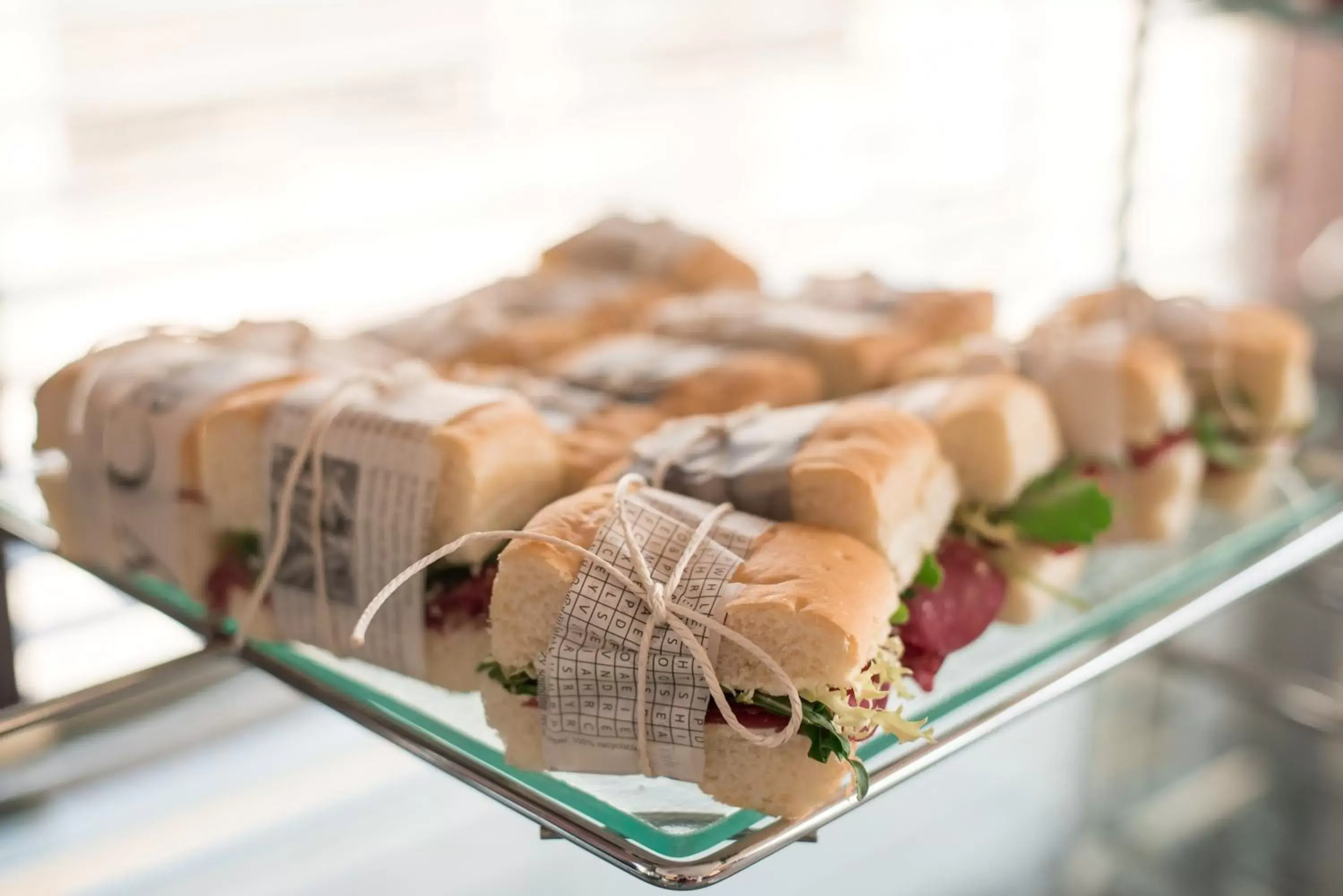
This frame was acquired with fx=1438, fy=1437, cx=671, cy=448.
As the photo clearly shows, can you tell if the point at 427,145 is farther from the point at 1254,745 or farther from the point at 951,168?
the point at 1254,745

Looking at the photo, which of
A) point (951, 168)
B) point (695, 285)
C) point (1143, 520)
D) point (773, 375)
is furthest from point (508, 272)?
point (951, 168)

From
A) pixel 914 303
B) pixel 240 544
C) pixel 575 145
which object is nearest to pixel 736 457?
pixel 240 544

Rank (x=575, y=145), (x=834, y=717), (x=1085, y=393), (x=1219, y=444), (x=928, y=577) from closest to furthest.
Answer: (x=834, y=717)
(x=928, y=577)
(x=1085, y=393)
(x=1219, y=444)
(x=575, y=145)

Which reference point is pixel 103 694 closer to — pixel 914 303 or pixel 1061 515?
pixel 1061 515

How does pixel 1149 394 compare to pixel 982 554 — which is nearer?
pixel 982 554

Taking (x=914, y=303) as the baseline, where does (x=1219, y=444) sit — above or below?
below
